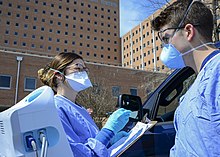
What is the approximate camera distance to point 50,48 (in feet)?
215

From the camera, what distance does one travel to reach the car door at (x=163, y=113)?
2.12 meters

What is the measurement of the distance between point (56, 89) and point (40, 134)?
2.70 feet

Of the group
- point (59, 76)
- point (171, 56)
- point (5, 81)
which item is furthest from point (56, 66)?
point (5, 81)

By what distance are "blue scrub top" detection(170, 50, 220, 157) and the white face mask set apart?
1.10 metres

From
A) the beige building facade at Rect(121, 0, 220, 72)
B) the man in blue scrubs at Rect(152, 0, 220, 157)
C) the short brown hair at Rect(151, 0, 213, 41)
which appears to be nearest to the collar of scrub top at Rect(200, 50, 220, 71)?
the man in blue scrubs at Rect(152, 0, 220, 157)

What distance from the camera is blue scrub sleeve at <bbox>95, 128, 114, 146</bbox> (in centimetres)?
180

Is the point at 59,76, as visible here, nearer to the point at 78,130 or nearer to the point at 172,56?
the point at 78,130

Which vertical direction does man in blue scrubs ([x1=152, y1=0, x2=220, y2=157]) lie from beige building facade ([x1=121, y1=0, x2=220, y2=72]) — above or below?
below

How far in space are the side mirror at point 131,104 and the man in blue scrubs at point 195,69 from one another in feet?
1.92

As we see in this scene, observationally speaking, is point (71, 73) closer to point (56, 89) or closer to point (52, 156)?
point (56, 89)

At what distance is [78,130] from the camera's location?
1842 mm

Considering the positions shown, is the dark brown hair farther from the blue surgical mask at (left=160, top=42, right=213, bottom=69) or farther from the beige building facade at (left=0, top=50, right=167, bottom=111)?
the beige building facade at (left=0, top=50, right=167, bottom=111)

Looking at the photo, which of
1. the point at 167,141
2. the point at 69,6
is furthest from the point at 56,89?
the point at 69,6

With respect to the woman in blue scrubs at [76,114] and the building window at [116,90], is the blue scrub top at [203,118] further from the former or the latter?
the building window at [116,90]
